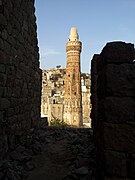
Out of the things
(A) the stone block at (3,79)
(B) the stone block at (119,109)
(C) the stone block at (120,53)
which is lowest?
(B) the stone block at (119,109)

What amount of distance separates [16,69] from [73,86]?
21.4 m

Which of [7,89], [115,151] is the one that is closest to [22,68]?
[7,89]

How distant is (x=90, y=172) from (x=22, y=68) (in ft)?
11.0

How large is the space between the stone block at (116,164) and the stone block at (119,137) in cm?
8

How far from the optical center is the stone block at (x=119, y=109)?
8.73ft

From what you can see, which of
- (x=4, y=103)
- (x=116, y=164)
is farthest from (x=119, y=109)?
(x=4, y=103)

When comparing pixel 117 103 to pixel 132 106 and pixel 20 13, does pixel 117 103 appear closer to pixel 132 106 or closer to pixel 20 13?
pixel 132 106

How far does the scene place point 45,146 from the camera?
574cm

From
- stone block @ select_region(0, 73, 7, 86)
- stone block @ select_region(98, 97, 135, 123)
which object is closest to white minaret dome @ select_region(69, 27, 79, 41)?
stone block @ select_region(0, 73, 7, 86)

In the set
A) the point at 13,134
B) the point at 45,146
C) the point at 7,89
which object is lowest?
the point at 45,146

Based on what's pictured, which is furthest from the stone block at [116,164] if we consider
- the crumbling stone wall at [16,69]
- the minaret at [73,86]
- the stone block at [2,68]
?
the minaret at [73,86]

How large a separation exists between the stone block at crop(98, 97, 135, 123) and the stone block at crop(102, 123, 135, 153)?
0.26 feet

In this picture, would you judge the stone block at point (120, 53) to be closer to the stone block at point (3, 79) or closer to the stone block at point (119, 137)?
the stone block at point (119, 137)

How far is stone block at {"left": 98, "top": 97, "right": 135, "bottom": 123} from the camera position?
2660 mm
